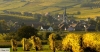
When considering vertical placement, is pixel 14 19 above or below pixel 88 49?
below

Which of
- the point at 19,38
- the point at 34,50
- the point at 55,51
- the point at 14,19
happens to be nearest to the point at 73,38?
the point at 55,51

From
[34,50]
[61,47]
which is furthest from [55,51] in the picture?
[34,50]

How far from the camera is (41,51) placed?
45.3 meters

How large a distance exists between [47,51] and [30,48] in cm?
570

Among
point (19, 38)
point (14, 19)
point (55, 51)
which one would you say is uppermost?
point (55, 51)

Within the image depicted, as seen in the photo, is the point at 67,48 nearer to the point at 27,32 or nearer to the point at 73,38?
the point at 73,38

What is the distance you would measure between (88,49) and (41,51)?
8726mm

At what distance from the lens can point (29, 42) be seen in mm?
50281

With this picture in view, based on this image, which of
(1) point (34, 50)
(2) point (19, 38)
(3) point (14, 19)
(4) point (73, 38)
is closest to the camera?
(4) point (73, 38)

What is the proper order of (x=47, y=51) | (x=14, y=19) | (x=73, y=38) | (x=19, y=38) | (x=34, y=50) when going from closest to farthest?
(x=73, y=38) < (x=47, y=51) < (x=34, y=50) < (x=19, y=38) < (x=14, y=19)

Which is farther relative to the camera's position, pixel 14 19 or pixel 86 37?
pixel 14 19

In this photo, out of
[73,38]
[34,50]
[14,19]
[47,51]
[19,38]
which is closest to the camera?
[73,38]

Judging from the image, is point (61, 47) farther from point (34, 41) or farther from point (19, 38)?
point (19, 38)

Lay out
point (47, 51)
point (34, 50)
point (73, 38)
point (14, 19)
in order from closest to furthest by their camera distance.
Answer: point (73, 38), point (47, 51), point (34, 50), point (14, 19)
